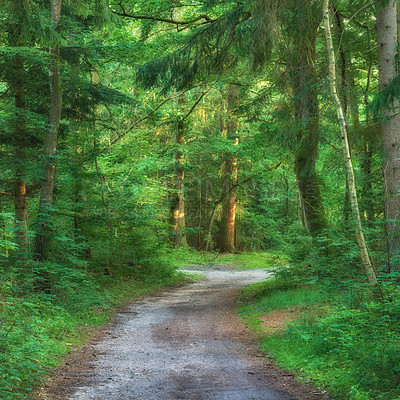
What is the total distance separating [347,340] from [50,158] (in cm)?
789

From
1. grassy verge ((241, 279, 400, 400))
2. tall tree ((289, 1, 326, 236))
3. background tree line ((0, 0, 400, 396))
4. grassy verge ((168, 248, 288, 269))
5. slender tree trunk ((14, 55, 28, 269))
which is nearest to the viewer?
grassy verge ((241, 279, 400, 400))

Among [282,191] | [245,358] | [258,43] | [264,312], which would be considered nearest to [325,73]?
[258,43]

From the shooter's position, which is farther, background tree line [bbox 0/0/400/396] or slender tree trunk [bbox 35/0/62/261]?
slender tree trunk [bbox 35/0/62/261]

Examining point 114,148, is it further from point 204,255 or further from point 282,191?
point 282,191

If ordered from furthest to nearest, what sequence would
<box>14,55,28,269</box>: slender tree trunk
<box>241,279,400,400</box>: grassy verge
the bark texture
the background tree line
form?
the bark texture → <box>14,55,28,269</box>: slender tree trunk → the background tree line → <box>241,279,400,400</box>: grassy verge

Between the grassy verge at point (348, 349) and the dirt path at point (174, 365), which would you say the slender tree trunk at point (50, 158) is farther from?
the grassy verge at point (348, 349)

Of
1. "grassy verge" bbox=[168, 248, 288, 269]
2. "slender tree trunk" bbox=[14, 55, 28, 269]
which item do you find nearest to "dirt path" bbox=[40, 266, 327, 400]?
"slender tree trunk" bbox=[14, 55, 28, 269]

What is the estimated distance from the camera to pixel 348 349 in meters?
5.72

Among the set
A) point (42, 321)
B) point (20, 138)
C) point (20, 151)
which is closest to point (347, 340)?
point (42, 321)

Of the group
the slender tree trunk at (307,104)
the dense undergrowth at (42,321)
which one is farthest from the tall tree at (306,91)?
the dense undergrowth at (42,321)

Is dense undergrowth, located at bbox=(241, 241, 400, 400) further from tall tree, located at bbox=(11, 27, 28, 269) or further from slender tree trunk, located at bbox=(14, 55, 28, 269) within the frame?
tall tree, located at bbox=(11, 27, 28, 269)

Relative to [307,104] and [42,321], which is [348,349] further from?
[307,104]

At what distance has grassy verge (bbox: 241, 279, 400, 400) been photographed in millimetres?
4762

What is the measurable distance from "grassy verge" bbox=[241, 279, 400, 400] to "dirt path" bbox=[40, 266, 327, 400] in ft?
1.08
